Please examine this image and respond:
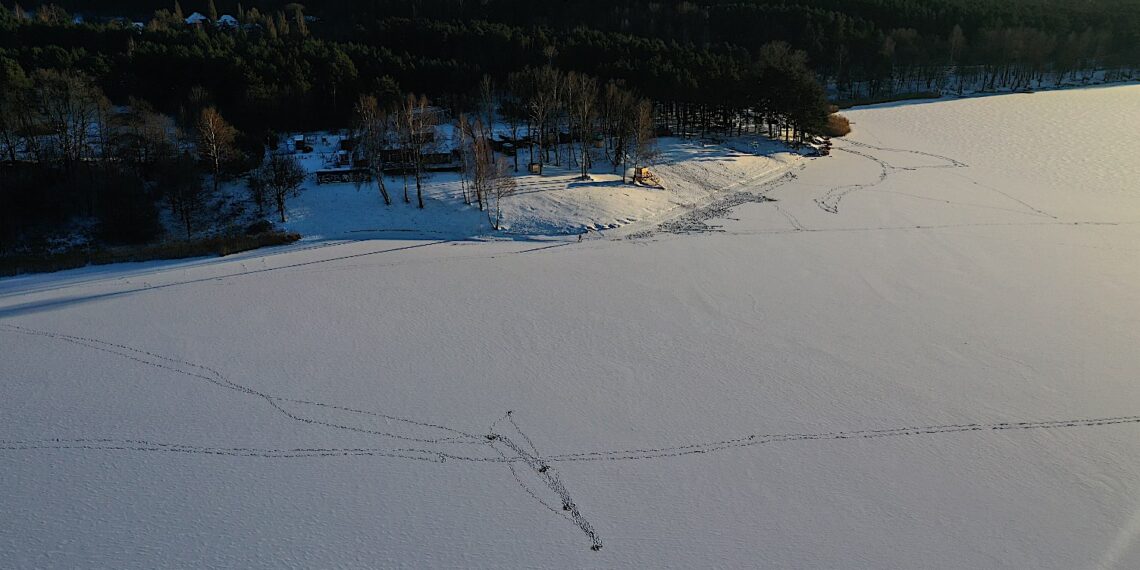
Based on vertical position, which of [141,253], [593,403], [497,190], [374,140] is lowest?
[593,403]

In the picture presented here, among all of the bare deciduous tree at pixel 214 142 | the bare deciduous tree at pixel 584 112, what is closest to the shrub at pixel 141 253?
the bare deciduous tree at pixel 214 142

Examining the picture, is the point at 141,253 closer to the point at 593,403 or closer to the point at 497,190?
the point at 497,190

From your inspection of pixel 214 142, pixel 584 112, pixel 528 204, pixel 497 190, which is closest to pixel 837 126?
pixel 584 112

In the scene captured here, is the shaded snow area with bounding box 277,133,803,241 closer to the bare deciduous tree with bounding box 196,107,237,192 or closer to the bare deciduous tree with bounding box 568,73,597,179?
the bare deciduous tree with bounding box 568,73,597,179

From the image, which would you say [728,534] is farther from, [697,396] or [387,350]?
[387,350]

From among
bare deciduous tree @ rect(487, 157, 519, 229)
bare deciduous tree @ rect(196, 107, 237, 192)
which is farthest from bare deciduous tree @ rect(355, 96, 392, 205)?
bare deciduous tree @ rect(196, 107, 237, 192)

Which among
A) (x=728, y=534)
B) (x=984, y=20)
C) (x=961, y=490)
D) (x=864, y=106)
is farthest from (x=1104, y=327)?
(x=984, y=20)

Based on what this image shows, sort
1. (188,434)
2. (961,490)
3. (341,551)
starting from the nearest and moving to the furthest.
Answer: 1. (341,551)
2. (961,490)
3. (188,434)
